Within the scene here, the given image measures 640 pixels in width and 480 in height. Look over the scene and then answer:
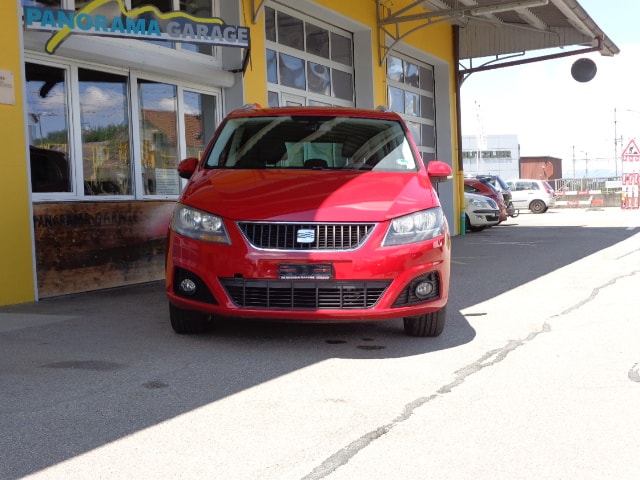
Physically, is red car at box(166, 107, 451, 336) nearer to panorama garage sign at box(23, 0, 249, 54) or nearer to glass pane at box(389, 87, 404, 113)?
panorama garage sign at box(23, 0, 249, 54)

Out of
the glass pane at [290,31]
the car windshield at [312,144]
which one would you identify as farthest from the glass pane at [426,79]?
the car windshield at [312,144]

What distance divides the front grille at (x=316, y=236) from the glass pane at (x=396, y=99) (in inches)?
500

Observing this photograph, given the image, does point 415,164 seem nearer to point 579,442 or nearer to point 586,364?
point 586,364

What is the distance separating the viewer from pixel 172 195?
1122 cm

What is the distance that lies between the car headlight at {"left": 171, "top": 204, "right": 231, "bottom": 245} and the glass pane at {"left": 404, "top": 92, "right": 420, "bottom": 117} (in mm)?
13696

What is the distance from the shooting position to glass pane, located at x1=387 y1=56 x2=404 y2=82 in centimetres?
1761

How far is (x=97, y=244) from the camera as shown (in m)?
9.16

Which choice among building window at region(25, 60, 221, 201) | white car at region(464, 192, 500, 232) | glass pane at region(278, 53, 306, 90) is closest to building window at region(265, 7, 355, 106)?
glass pane at region(278, 53, 306, 90)

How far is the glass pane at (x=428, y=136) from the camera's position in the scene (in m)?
20.2

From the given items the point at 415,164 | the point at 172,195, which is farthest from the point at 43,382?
the point at 172,195

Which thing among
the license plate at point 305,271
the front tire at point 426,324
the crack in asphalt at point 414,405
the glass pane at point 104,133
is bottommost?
the crack in asphalt at point 414,405

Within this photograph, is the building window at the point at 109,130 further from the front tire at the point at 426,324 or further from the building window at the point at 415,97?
the building window at the point at 415,97

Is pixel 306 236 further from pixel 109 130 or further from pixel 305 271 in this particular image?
pixel 109 130

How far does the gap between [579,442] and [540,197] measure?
111 feet
